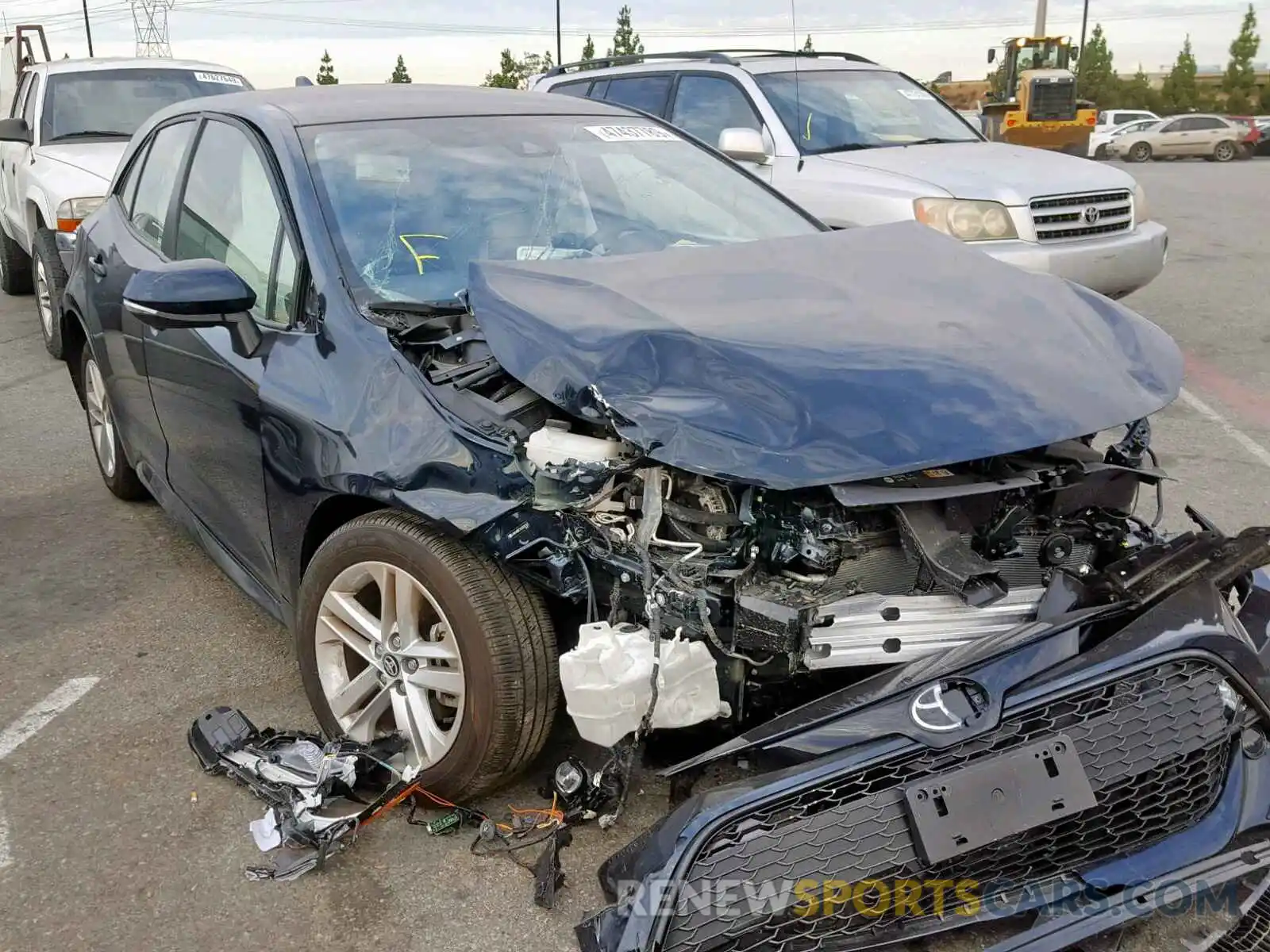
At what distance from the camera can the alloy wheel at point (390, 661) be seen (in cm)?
261

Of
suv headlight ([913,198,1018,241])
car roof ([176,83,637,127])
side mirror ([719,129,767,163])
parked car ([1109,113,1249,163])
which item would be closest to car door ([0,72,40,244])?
side mirror ([719,129,767,163])

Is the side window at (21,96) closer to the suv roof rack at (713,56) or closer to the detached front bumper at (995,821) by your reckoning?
the suv roof rack at (713,56)

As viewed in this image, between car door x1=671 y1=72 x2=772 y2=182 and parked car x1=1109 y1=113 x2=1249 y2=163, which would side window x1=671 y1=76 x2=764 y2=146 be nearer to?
car door x1=671 y1=72 x2=772 y2=182

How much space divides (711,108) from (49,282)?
4583 mm

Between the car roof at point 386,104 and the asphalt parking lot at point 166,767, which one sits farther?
the car roof at point 386,104

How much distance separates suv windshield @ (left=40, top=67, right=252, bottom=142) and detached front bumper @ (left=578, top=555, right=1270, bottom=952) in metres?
7.91

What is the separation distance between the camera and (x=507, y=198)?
131 inches

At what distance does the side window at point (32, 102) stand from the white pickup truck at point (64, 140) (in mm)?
13

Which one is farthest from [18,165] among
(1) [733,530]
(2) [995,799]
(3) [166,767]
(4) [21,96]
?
(2) [995,799]

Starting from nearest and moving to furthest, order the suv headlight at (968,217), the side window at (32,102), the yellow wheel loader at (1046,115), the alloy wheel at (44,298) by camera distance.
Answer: the suv headlight at (968,217), the alloy wheel at (44,298), the side window at (32,102), the yellow wheel loader at (1046,115)

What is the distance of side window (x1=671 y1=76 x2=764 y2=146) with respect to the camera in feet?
25.5

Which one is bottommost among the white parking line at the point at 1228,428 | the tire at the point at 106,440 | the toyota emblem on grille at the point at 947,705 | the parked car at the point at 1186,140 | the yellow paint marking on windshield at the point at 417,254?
the parked car at the point at 1186,140

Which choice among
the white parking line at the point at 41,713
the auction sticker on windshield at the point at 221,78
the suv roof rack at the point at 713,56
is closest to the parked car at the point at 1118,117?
the suv roof rack at the point at 713,56

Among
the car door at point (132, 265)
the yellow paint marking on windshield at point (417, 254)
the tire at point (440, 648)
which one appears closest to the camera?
the tire at point (440, 648)
